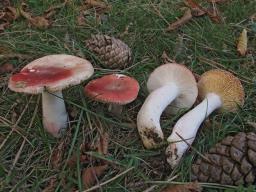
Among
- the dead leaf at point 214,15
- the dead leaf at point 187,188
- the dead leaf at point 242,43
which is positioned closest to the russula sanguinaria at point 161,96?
the dead leaf at point 187,188

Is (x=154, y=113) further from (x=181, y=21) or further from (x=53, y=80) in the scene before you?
(x=181, y=21)

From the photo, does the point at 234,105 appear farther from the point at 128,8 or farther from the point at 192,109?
the point at 128,8

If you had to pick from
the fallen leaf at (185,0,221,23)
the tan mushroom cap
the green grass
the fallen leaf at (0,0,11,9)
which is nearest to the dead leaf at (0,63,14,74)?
the green grass

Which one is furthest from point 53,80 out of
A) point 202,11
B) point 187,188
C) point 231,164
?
point 202,11

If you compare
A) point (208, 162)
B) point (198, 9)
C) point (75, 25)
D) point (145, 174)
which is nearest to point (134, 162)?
point (145, 174)

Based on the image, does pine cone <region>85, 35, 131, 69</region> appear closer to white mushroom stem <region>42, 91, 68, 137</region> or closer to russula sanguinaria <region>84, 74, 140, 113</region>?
russula sanguinaria <region>84, 74, 140, 113</region>
